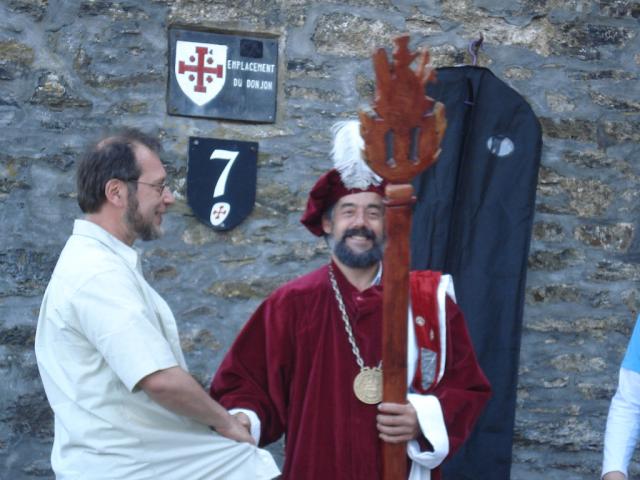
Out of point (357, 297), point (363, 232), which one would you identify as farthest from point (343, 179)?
point (357, 297)

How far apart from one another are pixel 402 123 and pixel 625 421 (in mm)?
1196

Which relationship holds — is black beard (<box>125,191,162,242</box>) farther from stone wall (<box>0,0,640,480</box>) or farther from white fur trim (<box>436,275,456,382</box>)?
stone wall (<box>0,0,640,480</box>)

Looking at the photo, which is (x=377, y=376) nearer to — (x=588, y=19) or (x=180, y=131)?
(x=180, y=131)

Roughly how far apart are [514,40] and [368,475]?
2.50 m

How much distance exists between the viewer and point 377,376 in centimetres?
327

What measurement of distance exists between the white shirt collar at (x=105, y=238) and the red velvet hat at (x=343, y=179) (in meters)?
0.60

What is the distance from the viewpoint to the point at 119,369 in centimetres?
285

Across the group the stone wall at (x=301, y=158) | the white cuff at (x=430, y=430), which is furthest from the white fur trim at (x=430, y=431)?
the stone wall at (x=301, y=158)

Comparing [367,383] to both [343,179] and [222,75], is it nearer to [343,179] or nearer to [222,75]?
[343,179]

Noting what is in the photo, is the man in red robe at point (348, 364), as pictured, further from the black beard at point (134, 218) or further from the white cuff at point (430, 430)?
the black beard at point (134, 218)

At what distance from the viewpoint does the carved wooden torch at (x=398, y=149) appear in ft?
9.68

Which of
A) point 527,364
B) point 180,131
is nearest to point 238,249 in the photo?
point 180,131

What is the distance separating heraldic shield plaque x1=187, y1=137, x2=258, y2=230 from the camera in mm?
4723

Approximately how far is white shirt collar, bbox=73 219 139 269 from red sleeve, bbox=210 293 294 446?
1.71 ft
